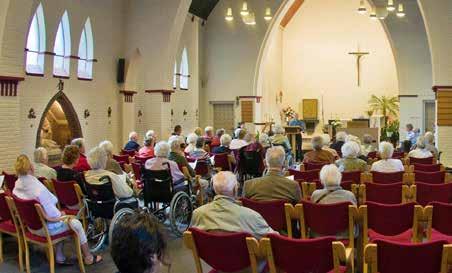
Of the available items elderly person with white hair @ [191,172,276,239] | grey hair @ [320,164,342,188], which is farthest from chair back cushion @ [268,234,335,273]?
grey hair @ [320,164,342,188]

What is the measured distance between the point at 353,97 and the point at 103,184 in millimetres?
20862

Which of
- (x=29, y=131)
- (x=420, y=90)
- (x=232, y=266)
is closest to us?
(x=232, y=266)

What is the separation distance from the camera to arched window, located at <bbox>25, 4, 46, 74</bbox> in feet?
39.7

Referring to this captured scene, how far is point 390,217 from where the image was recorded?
4.79 metres

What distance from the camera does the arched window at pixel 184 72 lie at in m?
20.1

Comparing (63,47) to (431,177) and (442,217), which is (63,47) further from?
(442,217)

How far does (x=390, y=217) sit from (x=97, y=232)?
12.9 feet

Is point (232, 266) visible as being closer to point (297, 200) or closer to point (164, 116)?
point (297, 200)

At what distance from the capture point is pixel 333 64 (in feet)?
85.9

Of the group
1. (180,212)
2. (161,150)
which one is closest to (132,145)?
(161,150)

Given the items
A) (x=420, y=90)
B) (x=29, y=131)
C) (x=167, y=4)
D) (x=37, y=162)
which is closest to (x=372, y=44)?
(x=420, y=90)

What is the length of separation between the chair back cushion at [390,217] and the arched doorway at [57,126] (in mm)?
9071

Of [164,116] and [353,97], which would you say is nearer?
[164,116]

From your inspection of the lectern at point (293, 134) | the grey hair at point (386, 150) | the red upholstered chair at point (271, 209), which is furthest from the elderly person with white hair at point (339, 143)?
the red upholstered chair at point (271, 209)
